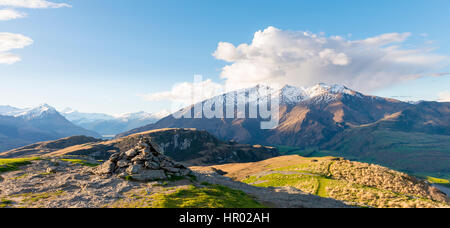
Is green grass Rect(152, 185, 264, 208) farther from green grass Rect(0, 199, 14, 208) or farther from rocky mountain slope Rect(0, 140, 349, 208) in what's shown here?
green grass Rect(0, 199, 14, 208)

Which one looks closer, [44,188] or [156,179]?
[44,188]

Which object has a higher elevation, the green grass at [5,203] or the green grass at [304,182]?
the green grass at [5,203]

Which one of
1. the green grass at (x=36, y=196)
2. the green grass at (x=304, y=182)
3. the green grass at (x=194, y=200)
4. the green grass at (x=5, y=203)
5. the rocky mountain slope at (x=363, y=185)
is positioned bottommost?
the green grass at (x=304, y=182)

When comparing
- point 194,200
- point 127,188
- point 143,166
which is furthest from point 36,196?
point 194,200

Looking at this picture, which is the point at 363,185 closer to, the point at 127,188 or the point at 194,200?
the point at 194,200

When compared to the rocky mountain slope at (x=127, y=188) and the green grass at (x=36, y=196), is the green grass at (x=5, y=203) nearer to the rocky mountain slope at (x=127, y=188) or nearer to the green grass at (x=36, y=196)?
the rocky mountain slope at (x=127, y=188)

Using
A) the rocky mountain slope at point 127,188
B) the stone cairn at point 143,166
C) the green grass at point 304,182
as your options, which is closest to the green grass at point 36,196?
the rocky mountain slope at point 127,188

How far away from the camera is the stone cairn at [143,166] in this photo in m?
46.8
